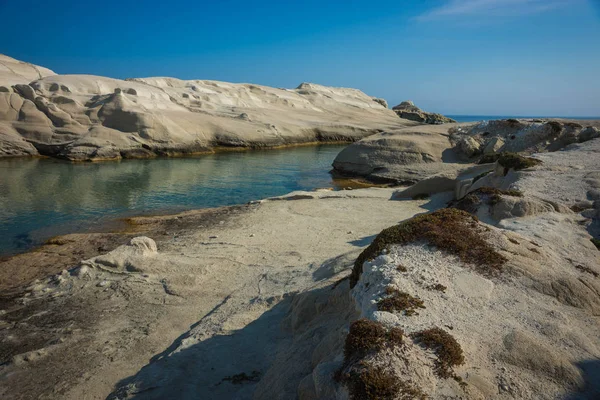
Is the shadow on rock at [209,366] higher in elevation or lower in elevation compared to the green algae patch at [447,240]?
lower

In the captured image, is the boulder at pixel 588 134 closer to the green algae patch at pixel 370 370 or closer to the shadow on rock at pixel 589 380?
the shadow on rock at pixel 589 380

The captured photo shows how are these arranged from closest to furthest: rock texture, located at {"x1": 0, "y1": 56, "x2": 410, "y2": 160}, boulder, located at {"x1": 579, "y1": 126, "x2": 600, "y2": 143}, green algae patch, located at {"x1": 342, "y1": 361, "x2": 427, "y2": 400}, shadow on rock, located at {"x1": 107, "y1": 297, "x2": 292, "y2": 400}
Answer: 1. green algae patch, located at {"x1": 342, "y1": 361, "x2": 427, "y2": 400}
2. shadow on rock, located at {"x1": 107, "y1": 297, "x2": 292, "y2": 400}
3. boulder, located at {"x1": 579, "y1": 126, "x2": 600, "y2": 143}
4. rock texture, located at {"x1": 0, "y1": 56, "x2": 410, "y2": 160}

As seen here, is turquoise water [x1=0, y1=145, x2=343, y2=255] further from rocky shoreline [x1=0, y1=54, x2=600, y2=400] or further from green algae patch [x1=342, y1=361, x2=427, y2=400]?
green algae patch [x1=342, y1=361, x2=427, y2=400]

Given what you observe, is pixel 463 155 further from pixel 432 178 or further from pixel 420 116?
pixel 420 116

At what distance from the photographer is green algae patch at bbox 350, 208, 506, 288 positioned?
6.45 m

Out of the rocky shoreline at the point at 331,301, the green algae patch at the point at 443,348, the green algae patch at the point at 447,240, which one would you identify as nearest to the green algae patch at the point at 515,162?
the rocky shoreline at the point at 331,301

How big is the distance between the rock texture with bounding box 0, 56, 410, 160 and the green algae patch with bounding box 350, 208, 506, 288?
35343 mm

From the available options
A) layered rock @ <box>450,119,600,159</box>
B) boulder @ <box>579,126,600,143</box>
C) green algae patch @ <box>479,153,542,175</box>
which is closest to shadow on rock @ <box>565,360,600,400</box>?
green algae patch @ <box>479,153,542,175</box>

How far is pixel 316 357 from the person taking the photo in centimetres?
550

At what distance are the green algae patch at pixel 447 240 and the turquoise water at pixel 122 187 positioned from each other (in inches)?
538

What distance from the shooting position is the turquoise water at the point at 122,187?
17697 millimetres

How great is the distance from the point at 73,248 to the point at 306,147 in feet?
136

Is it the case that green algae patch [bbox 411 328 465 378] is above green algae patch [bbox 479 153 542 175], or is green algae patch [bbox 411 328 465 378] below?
below

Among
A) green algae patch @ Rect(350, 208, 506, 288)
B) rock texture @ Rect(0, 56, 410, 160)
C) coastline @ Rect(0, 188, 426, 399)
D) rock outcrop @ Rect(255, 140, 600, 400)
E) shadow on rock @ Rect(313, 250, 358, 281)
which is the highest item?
rock texture @ Rect(0, 56, 410, 160)
